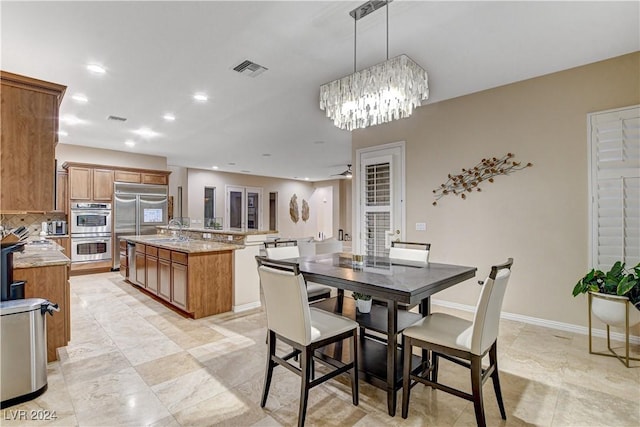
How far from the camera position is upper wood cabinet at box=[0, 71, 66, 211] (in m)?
2.46

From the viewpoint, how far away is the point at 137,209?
6.86 metres

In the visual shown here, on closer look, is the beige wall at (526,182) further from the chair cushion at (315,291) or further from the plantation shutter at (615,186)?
the chair cushion at (315,291)

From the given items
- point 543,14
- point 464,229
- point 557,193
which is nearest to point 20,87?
point 543,14

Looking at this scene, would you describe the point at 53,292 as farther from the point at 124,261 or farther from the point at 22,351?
the point at 124,261

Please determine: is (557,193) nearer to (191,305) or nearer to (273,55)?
(273,55)

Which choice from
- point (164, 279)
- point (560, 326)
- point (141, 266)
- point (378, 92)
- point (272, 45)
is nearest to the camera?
point (378, 92)

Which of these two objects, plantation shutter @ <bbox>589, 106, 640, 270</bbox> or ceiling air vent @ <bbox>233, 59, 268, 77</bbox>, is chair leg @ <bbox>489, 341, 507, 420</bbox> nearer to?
plantation shutter @ <bbox>589, 106, 640, 270</bbox>

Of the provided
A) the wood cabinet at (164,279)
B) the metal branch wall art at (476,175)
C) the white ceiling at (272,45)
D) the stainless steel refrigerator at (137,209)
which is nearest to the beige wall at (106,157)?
the stainless steel refrigerator at (137,209)

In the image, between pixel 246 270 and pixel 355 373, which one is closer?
pixel 355 373

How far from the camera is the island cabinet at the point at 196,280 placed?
12.1ft

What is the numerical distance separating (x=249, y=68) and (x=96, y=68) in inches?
60.8

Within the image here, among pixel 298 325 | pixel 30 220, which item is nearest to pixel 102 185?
pixel 30 220

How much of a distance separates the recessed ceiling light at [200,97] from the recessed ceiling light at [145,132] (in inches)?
75.5

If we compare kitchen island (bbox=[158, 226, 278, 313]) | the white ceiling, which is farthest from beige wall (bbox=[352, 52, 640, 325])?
kitchen island (bbox=[158, 226, 278, 313])
